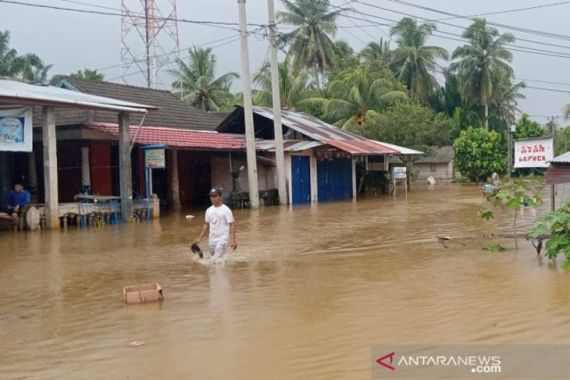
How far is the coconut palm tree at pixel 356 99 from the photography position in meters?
42.8

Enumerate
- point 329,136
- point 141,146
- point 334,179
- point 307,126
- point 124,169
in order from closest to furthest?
point 124,169 → point 141,146 → point 329,136 → point 334,179 → point 307,126

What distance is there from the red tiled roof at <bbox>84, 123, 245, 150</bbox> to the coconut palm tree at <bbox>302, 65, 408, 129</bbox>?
16089 millimetres

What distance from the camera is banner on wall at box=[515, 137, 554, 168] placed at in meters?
14.5

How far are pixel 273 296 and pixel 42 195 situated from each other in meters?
18.1

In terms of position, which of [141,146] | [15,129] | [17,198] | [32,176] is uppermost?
[15,129]

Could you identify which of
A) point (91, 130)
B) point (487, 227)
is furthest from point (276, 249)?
point (91, 130)

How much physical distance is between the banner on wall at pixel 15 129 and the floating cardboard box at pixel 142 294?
1084 centimetres

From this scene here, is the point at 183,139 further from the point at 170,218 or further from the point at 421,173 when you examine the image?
the point at 421,173

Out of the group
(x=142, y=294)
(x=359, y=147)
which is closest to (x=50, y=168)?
(x=142, y=294)

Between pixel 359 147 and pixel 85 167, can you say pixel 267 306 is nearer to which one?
pixel 85 167

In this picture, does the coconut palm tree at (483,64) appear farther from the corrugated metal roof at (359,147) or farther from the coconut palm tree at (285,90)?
the corrugated metal roof at (359,147)

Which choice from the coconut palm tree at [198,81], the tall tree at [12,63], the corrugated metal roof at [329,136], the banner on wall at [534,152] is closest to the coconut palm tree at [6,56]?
the tall tree at [12,63]

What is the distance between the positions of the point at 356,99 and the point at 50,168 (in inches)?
1099

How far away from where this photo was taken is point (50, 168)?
18016mm
